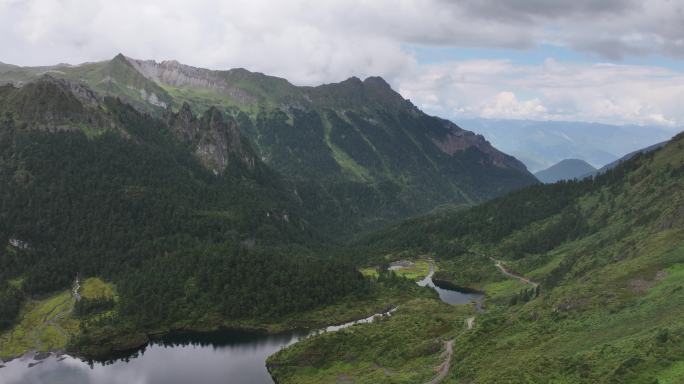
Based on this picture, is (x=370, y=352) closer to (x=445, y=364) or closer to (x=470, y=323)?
(x=445, y=364)

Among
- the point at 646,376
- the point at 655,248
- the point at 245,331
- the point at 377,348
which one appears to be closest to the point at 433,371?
the point at 377,348

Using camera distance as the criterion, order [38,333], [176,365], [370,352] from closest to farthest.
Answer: [370,352] → [176,365] → [38,333]

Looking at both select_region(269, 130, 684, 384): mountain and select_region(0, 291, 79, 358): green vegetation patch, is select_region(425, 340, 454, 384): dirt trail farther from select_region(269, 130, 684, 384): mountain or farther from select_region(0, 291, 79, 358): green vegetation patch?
select_region(0, 291, 79, 358): green vegetation patch

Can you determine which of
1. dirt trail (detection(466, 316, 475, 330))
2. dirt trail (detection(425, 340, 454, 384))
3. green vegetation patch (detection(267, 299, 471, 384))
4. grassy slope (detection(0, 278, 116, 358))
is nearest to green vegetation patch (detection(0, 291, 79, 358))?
grassy slope (detection(0, 278, 116, 358))

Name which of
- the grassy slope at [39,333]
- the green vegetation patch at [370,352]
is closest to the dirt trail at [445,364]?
the green vegetation patch at [370,352]

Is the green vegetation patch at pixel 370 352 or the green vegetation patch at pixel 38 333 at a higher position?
the green vegetation patch at pixel 38 333

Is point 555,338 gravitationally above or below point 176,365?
above

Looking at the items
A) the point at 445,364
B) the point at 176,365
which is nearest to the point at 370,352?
the point at 445,364

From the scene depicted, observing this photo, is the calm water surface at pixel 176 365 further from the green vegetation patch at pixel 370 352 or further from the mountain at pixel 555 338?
the mountain at pixel 555 338
